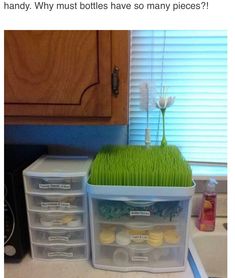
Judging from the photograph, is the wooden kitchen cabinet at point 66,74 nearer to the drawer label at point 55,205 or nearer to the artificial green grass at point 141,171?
the artificial green grass at point 141,171

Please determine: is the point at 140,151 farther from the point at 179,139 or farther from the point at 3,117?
the point at 3,117

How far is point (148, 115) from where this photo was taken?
108cm

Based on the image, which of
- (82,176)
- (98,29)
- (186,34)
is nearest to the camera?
(98,29)

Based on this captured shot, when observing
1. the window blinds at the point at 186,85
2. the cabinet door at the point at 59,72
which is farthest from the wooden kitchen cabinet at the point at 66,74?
the window blinds at the point at 186,85

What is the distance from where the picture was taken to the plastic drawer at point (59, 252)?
2.65ft

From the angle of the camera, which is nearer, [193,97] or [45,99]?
[45,99]

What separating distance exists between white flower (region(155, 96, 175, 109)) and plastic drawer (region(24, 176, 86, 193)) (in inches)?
16.9

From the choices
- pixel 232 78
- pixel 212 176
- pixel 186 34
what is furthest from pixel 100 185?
pixel 186 34

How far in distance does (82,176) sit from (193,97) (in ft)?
1.94

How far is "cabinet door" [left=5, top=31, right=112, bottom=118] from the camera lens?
2.11 feet

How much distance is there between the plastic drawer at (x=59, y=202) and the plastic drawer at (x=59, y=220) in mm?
20

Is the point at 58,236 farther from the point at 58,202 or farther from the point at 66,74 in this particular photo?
the point at 66,74

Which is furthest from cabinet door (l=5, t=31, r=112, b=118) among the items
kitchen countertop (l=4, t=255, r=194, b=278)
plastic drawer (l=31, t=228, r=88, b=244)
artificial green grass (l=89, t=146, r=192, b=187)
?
kitchen countertop (l=4, t=255, r=194, b=278)

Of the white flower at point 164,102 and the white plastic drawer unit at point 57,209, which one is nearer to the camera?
the white plastic drawer unit at point 57,209
